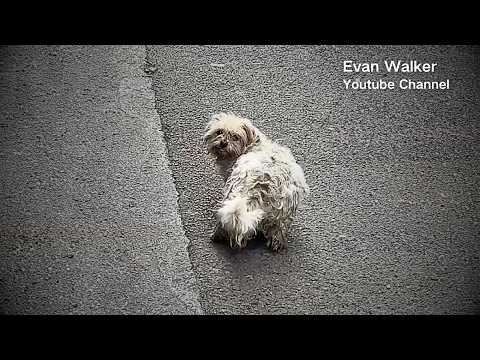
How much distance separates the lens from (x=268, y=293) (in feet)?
12.7

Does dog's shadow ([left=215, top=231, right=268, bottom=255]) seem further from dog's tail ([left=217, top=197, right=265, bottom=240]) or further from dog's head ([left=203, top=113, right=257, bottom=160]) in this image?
dog's head ([left=203, top=113, right=257, bottom=160])

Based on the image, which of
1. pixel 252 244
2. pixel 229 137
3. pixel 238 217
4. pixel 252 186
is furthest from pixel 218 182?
pixel 238 217

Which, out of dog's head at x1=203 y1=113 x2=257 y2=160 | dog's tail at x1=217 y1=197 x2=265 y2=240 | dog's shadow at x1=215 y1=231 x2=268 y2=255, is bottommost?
dog's shadow at x1=215 y1=231 x2=268 y2=255

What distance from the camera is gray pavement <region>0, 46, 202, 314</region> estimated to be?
12.6 ft

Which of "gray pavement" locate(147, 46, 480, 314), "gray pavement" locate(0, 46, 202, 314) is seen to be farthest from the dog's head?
"gray pavement" locate(0, 46, 202, 314)

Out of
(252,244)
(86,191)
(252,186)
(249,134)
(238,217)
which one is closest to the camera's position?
(238,217)

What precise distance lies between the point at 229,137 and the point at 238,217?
738 mm

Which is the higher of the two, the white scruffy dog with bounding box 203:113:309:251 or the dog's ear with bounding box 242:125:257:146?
the dog's ear with bounding box 242:125:257:146

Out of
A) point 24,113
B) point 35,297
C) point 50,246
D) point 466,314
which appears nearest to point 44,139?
point 24,113

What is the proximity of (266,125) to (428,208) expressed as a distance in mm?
1539

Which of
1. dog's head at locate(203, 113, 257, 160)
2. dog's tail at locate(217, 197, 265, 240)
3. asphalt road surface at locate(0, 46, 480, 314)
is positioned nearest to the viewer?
dog's tail at locate(217, 197, 265, 240)

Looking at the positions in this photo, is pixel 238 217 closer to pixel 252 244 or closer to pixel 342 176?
pixel 252 244

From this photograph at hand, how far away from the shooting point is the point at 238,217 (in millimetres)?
3779

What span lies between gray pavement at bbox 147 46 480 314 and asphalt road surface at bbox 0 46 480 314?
0.01 meters
